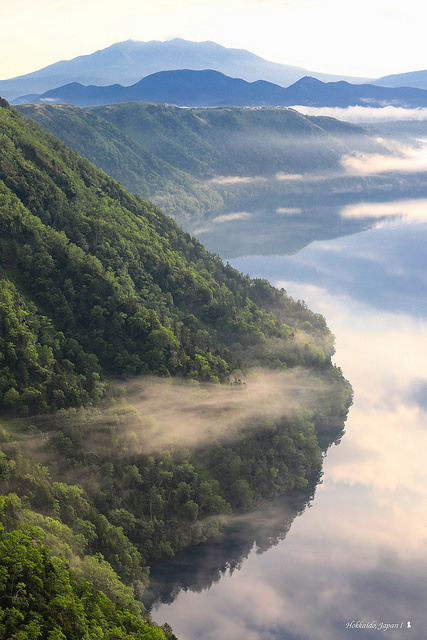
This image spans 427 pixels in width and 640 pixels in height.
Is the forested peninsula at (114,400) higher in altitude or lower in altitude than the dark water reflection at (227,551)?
higher

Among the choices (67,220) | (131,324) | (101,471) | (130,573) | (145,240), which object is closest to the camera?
(130,573)

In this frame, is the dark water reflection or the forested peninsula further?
the dark water reflection

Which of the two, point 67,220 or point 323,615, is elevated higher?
point 67,220

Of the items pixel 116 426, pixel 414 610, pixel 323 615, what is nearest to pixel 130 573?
pixel 116 426

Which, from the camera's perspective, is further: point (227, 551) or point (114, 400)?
point (114, 400)

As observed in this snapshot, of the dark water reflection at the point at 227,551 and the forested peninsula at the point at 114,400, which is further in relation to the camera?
the dark water reflection at the point at 227,551

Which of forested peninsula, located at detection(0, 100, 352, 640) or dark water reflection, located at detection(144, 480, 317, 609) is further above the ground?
forested peninsula, located at detection(0, 100, 352, 640)

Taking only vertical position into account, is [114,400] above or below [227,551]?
above

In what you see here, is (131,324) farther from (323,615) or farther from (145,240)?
(323,615)
